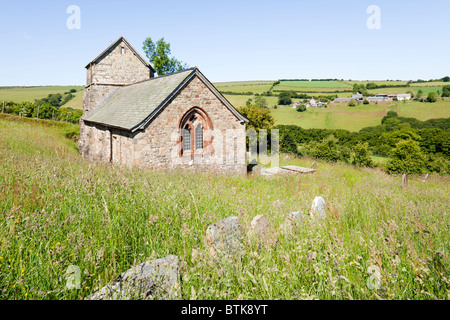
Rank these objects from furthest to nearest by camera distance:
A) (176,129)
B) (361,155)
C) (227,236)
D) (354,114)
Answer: (354,114)
(361,155)
(176,129)
(227,236)

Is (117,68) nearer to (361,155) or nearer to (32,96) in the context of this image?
(361,155)

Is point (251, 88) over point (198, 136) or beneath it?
over

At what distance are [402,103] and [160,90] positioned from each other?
58705 mm

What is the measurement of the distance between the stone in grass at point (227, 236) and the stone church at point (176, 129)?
11.0 metres

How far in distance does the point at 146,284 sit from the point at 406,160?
27.6m

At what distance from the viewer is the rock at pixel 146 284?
7.75ft

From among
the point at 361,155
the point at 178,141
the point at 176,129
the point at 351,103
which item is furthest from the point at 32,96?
the point at 361,155

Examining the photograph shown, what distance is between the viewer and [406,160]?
2394 centimetres

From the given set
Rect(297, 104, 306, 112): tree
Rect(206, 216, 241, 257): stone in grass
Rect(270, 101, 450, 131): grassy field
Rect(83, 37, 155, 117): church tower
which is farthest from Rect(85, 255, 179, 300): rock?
Rect(297, 104, 306, 112): tree

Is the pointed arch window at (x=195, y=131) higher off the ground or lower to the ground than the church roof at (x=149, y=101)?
lower

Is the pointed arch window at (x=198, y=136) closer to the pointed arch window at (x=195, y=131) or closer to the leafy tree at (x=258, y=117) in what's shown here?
the pointed arch window at (x=195, y=131)

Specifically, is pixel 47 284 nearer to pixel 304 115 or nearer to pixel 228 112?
pixel 228 112

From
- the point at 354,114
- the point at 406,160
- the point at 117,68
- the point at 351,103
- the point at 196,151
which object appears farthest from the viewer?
the point at 351,103

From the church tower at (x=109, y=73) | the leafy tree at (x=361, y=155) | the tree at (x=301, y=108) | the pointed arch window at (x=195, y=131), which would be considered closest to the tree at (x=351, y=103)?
the tree at (x=301, y=108)
